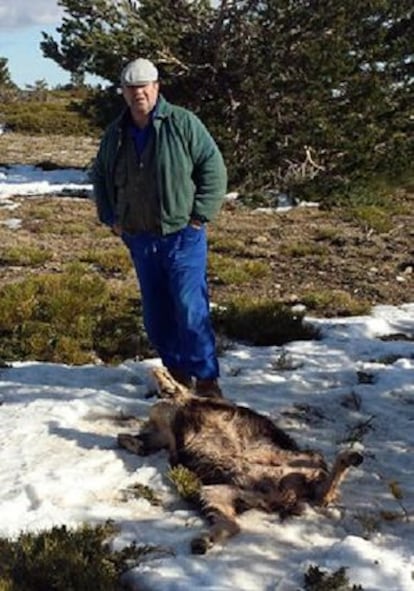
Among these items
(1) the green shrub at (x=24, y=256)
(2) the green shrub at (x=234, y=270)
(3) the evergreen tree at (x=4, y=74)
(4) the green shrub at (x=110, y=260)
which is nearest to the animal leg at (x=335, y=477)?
(2) the green shrub at (x=234, y=270)

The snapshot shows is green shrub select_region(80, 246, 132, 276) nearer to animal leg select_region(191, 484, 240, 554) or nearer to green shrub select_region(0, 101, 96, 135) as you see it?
animal leg select_region(191, 484, 240, 554)

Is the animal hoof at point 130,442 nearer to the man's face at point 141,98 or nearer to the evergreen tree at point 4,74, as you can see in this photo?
the man's face at point 141,98

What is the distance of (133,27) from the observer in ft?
46.4

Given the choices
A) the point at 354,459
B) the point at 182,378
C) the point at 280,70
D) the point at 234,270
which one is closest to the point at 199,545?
the point at 354,459

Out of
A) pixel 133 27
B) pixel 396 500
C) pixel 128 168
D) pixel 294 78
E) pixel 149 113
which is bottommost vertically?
pixel 396 500

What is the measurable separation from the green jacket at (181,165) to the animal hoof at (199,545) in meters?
2.03

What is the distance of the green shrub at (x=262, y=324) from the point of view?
7773mm

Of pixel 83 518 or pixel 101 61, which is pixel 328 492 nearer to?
pixel 83 518

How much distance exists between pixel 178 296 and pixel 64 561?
2.05 metres

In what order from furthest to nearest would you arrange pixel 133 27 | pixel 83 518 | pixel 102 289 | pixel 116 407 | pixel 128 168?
pixel 133 27 < pixel 102 289 < pixel 116 407 < pixel 128 168 < pixel 83 518

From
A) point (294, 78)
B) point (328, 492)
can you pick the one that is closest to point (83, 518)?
point (328, 492)

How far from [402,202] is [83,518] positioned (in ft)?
43.6

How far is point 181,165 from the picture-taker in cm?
516

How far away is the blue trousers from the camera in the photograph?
5.37 meters
